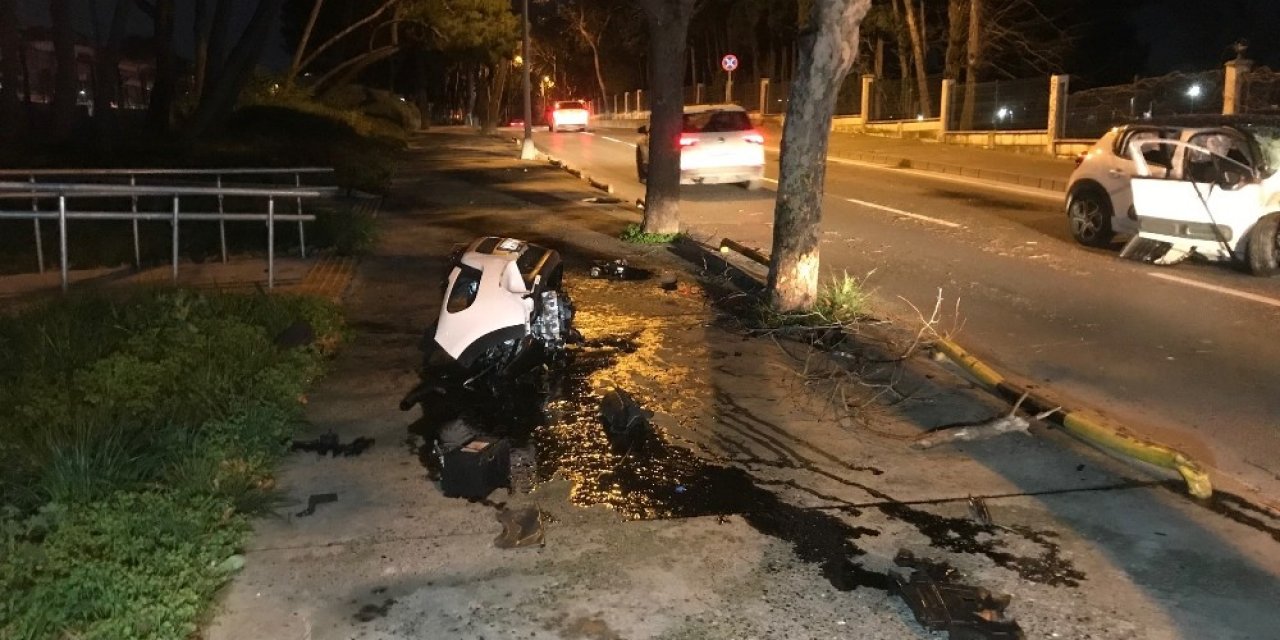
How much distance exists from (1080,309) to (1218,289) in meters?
1.70

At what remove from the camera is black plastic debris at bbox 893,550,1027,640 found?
163 inches

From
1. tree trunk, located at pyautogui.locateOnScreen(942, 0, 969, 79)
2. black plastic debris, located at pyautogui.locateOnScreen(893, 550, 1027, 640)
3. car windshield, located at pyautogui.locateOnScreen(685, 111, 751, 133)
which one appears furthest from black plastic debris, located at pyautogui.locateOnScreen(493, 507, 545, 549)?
tree trunk, located at pyautogui.locateOnScreen(942, 0, 969, 79)

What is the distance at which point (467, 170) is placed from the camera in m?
27.0

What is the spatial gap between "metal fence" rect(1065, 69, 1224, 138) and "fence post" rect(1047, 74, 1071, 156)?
0.20 m

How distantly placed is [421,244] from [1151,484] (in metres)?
10.3

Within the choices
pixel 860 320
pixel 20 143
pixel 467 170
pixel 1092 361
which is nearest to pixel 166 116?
pixel 20 143

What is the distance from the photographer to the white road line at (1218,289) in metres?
9.97

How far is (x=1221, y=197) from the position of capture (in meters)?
10.8

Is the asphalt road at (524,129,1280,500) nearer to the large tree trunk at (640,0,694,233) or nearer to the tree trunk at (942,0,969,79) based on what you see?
the large tree trunk at (640,0,694,233)

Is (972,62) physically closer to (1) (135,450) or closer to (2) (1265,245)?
(2) (1265,245)

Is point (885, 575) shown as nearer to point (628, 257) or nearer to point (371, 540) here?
point (371, 540)

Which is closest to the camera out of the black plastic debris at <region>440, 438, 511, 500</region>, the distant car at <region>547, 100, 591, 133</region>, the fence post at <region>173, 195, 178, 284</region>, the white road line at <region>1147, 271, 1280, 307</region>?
the black plastic debris at <region>440, 438, 511, 500</region>

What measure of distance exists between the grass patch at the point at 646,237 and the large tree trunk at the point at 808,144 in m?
4.50

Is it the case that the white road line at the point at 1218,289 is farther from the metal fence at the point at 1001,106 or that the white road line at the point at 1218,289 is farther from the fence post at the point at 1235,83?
the metal fence at the point at 1001,106
